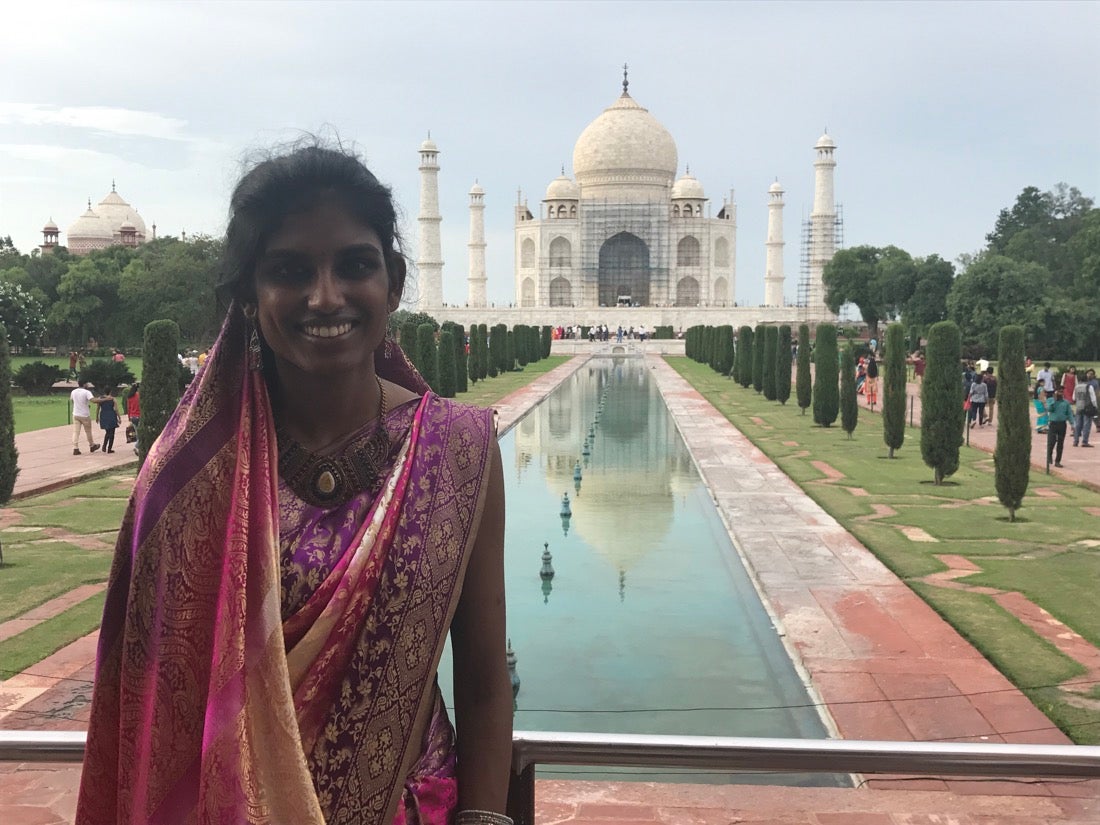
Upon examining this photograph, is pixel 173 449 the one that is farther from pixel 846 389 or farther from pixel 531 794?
pixel 846 389

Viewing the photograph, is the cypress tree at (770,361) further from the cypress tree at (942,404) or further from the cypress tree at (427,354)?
the cypress tree at (942,404)

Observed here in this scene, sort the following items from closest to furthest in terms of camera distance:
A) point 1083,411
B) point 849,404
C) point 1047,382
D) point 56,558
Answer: point 56,558
point 1083,411
point 849,404
point 1047,382

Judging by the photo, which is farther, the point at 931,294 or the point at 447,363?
the point at 931,294

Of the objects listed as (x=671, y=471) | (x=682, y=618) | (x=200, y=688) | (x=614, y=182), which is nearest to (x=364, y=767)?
(x=200, y=688)

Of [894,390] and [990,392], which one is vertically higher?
[894,390]

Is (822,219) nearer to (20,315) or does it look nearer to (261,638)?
(20,315)

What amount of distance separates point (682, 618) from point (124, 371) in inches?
478

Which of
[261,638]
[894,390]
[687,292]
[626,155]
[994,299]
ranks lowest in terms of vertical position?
[894,390]

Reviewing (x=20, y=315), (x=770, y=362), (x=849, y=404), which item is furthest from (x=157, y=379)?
(x=20, y=315)

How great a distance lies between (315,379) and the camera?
1103 mm

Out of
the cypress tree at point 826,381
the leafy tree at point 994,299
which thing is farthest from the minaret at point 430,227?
the cypress tree at point 826,381

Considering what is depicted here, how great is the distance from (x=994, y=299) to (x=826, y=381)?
1405 centimetres

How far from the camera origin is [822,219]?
41406 millimetres

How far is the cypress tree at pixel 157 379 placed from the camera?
6348 millimetres
